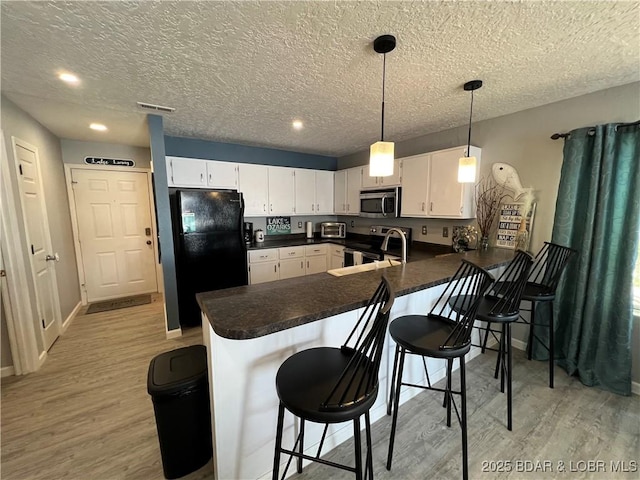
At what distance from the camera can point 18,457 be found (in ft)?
5.02

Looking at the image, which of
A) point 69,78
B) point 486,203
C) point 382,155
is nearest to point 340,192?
point 486,203

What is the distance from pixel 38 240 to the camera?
2635 millimetres

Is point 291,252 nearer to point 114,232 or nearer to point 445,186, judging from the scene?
point 445,186

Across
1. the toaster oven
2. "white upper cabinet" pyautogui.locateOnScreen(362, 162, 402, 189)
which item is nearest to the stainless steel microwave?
"white upper cabinet" pyautogui.locateOnScreen(362, 162, 402, 189)

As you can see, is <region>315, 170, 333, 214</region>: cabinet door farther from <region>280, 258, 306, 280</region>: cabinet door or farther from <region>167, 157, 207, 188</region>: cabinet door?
<region>167, 157, 207, 188</region>: cabinet door

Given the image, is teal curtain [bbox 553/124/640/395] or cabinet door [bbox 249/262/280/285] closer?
teal curtain [bbox 553/124/640/395]

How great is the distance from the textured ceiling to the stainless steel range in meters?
1.64

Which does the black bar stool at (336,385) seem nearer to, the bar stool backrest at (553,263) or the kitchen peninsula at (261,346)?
the kitchen peninsula at (261,346)

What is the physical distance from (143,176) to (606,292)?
5.74 meters

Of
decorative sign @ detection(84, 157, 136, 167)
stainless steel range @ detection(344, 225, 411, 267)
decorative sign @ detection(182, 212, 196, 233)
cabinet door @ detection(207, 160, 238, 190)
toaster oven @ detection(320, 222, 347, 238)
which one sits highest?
decorative sign @ detection(84, 157, 136, 167)

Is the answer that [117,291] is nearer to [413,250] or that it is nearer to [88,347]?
[88,347]

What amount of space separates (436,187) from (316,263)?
7.09 ft

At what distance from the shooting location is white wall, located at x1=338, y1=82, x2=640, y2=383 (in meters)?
2.03

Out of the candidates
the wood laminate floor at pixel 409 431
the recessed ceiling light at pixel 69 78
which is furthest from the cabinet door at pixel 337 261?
the recessed ceiling light at pixel 69 78
